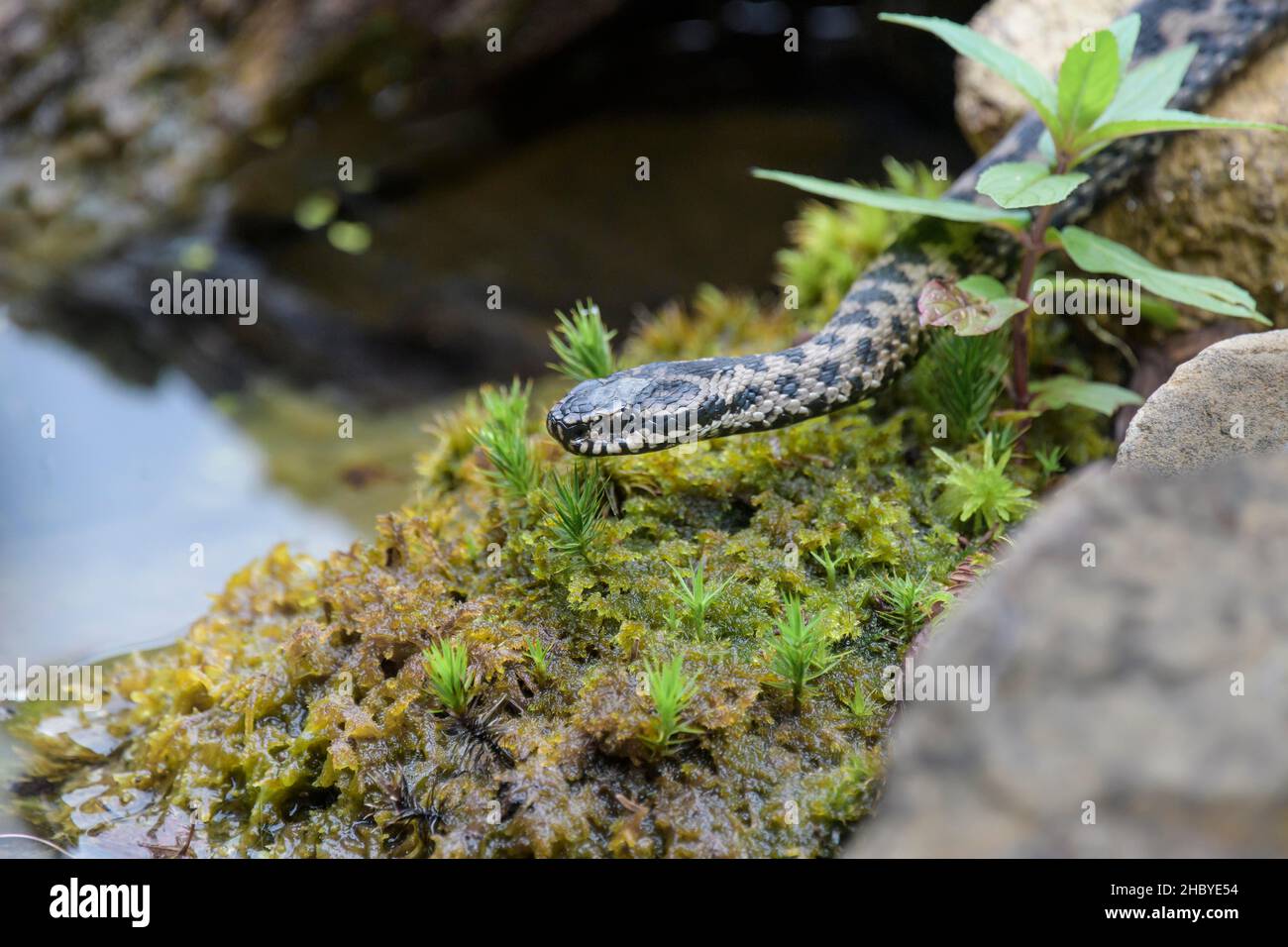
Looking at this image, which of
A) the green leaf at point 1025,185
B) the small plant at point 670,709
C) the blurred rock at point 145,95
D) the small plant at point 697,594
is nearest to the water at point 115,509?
the blurred rock at point 145,95

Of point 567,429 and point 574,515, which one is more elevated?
point 567,429

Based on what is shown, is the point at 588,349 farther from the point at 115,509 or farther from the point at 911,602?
the point at 115,509

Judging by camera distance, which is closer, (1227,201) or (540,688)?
(540,688)

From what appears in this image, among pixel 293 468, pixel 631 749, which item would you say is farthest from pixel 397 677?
pixel 293 468

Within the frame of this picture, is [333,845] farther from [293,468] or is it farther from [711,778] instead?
[293,468]

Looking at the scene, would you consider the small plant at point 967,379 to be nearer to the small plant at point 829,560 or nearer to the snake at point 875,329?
the snake at point 875,329

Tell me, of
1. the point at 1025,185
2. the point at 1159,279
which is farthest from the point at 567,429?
the point at 1159,279
